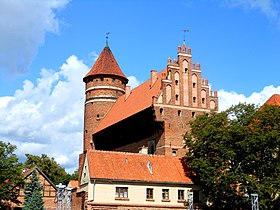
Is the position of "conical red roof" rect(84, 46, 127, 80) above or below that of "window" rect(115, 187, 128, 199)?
above

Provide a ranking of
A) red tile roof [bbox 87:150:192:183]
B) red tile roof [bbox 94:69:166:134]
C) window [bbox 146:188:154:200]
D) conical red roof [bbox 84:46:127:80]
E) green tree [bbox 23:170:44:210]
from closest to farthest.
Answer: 1. red tile roof [bbox 87:150:192:183]
2. window [bbox 146:188:154:200]
3. green tree [bbox 23:170:44:210]
4. red tile roof [bbox 94:69:166:134]
5. conical red roof [bbox 84:46:127:80]

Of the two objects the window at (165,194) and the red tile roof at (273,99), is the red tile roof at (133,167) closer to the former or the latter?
the window at (165,194)

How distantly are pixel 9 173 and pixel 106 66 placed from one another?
71.3 ft

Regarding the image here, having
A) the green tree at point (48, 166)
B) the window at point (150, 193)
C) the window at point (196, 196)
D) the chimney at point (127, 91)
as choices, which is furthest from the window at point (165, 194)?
the green tree at point (48, 166)

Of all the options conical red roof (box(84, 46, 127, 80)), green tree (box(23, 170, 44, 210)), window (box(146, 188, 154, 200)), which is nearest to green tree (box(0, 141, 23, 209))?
green tree (box(23, 170, 44, 210))

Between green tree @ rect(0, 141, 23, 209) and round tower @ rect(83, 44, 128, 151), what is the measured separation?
16.0 metres

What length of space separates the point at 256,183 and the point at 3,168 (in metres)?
21.6

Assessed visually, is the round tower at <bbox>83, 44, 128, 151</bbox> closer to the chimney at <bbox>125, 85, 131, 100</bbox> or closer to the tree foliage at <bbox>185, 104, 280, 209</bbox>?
the chimney at <bbox>125, 85, 131, 100</bbox>

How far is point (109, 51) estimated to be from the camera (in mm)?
60469

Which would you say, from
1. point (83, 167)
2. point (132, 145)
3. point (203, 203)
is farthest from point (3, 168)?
point (203, 203)

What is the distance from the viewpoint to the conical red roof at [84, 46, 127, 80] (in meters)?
56.8

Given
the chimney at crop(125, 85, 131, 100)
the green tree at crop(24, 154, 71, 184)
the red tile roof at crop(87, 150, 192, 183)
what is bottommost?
the red tile roof at crop(87, 150, 192, 183)

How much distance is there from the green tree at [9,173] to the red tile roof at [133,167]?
25.2 ft

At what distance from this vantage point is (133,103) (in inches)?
1988
